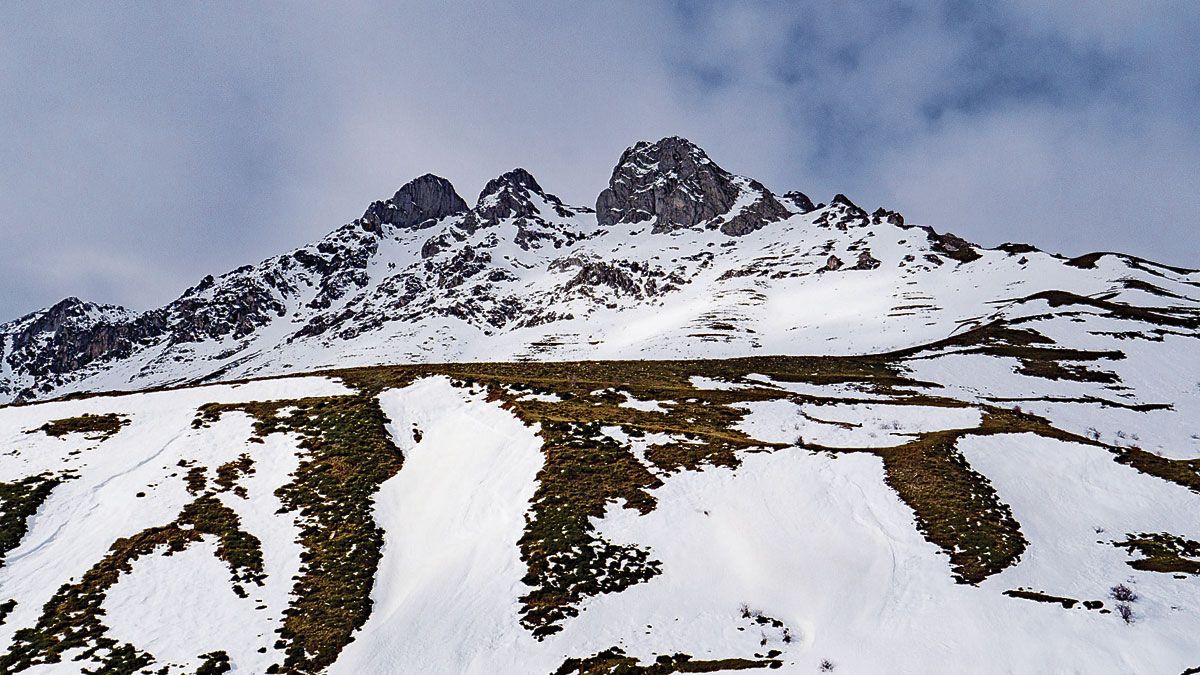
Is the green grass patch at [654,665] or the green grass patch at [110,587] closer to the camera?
the green grass patch at [654,665]

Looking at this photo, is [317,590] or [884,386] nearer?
[317,590]

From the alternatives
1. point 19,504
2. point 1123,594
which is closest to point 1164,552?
point 1123,594

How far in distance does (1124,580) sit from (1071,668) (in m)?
6.13

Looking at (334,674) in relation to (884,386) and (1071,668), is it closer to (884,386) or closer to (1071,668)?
(1071,668)

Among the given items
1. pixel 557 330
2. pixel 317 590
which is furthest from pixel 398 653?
pixel 557 330

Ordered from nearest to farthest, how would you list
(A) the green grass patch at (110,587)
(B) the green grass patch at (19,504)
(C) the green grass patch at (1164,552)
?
(A) the green grass patch at (110,587) < (C) the green grass patch at (1164,552) < (B) the green grass patch at (19,504)

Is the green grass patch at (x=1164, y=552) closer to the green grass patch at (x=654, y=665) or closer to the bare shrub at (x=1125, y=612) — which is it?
the bare shrub at (x=1125, y=612)

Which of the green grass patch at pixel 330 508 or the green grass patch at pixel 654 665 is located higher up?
the green grass patch at pixel 330 508

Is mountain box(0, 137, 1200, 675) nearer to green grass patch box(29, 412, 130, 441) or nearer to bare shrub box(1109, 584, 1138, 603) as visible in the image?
bare shrub box(1109, 584, 1138, 603)

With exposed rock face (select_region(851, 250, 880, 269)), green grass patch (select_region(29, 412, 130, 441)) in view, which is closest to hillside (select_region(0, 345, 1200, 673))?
green grass patch (select_region(29, 412, 130, 441))

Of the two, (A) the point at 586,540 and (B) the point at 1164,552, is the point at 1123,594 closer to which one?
(B) the point at 1164,552

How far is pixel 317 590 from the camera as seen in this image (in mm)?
22297

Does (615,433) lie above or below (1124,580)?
above

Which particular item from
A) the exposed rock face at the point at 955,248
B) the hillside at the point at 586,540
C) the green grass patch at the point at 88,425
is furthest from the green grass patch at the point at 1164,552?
the exposed rock face at the point at 955,248
